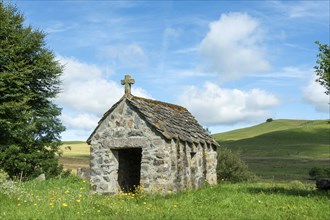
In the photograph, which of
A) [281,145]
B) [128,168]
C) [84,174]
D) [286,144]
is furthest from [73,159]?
[286,144]

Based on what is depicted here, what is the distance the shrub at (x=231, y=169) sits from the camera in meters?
31.0

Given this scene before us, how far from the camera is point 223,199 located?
1445cm

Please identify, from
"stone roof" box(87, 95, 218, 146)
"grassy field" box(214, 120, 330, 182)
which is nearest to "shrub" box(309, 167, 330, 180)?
"grassy field" box(214, 120, 330, 182)

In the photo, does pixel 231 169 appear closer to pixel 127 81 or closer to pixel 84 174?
pixel 84 174

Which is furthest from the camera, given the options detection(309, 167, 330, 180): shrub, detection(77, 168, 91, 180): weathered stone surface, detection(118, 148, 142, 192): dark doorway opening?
detection(309, 167, 330, 180): shrub

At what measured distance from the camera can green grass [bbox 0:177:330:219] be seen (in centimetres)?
1127

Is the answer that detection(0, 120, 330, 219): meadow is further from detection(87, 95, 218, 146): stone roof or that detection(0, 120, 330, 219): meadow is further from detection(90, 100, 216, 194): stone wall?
detection(87, 95, 218, 146): stone roof

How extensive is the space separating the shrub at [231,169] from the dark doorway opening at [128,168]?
11900mm

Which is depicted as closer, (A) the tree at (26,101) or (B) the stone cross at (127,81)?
(B) the stone cross at (127,81)

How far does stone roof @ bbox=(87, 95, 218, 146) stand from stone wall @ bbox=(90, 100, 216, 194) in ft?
0.77

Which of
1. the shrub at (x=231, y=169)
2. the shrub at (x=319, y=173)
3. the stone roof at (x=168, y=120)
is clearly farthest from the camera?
the shrub at (x=319, y=173)

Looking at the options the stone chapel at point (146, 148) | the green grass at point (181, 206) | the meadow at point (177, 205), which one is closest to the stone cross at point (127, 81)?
the stone chapel at point (146, 148)

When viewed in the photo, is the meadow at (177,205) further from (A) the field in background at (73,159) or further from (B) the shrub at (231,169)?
(B) the shrub at (231,169)

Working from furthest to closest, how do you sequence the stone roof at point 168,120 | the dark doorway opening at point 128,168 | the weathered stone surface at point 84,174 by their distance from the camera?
the weathered stone surface at point 84,174 → the dark doorway opening at point 128,168 → the stone roof at point 168,120
